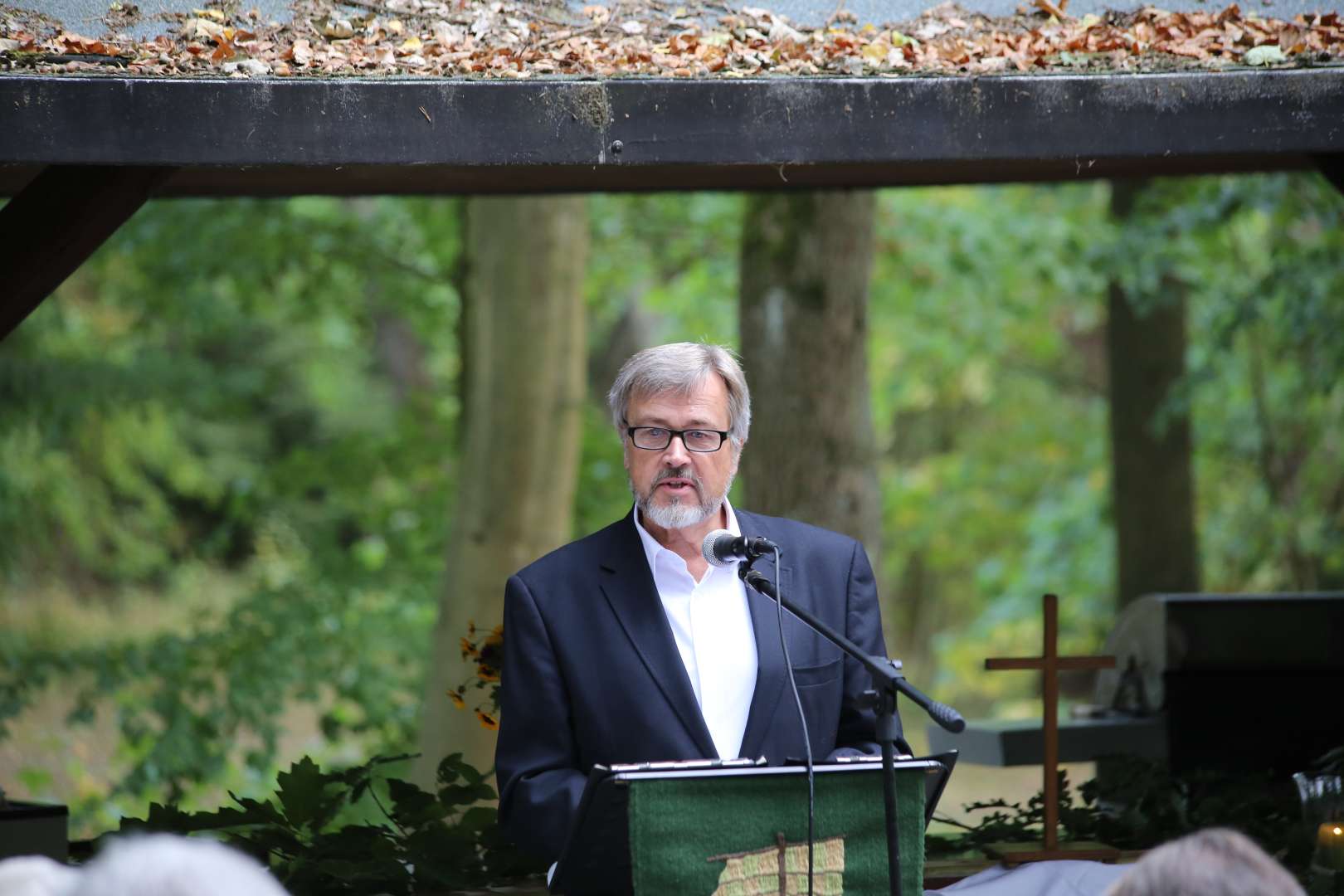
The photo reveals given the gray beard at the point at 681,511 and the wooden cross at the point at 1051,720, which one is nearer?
the gray beard at the point at 681,511

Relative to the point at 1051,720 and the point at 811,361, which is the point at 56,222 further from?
the point at 811,361

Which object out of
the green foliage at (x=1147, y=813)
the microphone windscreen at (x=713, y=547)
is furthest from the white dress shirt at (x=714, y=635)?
the green foliage at (x=1147, y=813)

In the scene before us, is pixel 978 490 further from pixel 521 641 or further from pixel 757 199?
pixel 521 641

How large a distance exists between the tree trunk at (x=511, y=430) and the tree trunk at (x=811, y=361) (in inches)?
66.9

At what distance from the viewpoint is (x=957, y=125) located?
3.62 metres

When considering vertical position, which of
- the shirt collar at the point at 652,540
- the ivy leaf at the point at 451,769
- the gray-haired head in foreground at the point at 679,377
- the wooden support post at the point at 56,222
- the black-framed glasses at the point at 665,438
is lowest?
the ivy leaf at the point at 451,769

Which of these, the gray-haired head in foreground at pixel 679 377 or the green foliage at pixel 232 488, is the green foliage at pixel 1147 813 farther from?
the green foliage at pixel 232 488

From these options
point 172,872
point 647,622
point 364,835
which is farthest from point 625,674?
point 172,872

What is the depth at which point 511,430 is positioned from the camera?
8.56 meters

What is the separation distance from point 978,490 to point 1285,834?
11.4 metres

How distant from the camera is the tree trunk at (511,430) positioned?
847cm

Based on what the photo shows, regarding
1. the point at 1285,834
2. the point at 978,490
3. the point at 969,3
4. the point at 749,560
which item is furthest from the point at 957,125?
the point at 978,490

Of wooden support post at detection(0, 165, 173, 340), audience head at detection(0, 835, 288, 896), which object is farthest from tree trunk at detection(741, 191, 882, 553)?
audience head at detection(0, 835, 288, 896)

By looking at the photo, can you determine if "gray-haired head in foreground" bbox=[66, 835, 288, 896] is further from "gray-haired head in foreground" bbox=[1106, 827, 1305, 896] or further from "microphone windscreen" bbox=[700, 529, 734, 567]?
"microphone windscreen" bbox=[700, 529, 734, 567]
